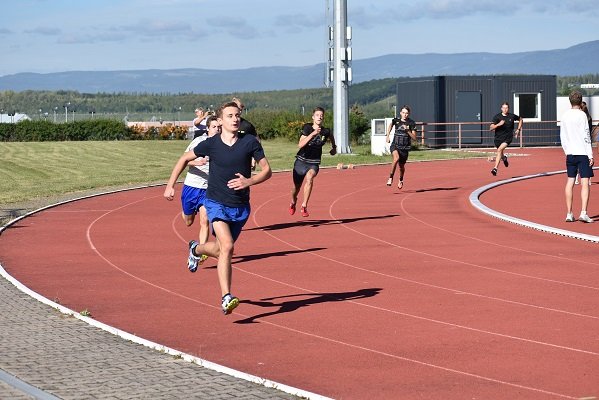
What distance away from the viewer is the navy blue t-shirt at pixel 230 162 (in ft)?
38.2

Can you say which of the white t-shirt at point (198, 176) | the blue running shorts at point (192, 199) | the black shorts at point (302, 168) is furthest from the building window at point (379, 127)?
the white t-shirt at point (198, 176)

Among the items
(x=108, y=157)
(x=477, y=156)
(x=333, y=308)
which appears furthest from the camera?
(x=108, y=157)

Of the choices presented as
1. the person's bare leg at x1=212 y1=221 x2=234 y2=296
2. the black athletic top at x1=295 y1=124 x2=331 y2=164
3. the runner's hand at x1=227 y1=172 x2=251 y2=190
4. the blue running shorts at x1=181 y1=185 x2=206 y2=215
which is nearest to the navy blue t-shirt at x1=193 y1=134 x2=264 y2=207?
the runner's hand at x1=227 y1=172 x2=251 y2=190

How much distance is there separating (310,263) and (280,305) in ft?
10.8

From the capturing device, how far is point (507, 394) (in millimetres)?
8539

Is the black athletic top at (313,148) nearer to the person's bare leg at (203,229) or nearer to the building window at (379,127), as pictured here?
the person's bare leg at (203,229)

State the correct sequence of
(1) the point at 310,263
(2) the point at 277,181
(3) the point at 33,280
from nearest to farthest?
(3) the point at 33,280 < (1) the point at 310,263 < (2) the point at 277,181

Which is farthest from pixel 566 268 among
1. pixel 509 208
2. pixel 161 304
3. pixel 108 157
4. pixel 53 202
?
pixel 108 157

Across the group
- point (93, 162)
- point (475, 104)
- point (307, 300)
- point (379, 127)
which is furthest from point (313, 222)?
point (475, 104)

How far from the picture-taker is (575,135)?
19.5 m

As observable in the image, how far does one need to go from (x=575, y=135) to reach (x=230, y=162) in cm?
926

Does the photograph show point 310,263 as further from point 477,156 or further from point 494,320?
point 477,156

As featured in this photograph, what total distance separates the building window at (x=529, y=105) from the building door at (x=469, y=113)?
2130 millimetres

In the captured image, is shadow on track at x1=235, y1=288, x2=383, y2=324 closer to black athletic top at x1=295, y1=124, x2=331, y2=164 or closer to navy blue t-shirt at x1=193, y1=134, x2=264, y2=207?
navy blue t-shirt at x1=193, y1=134, x2=264, y2=207
